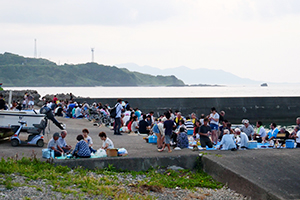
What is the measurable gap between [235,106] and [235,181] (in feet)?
94.2

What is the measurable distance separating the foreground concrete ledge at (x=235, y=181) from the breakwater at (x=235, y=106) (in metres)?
24.6

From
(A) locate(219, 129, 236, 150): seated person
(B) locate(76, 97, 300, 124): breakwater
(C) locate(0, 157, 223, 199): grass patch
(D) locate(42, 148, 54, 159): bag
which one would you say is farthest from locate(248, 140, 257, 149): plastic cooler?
(B) locate(76, 97, 300, 124): breakwater

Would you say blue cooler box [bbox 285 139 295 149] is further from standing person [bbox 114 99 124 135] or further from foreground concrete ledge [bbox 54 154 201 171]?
standing person [bbox 114 99 124 135]

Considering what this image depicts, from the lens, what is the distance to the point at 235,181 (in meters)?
A: 9.72

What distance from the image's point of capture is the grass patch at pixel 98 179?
8750mm

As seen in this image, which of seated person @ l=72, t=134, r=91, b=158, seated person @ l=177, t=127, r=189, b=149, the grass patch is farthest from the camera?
seated person @ l=177, t=127, r=189, b=149

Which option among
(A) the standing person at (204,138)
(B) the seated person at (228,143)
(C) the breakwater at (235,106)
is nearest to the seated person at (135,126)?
(A) the standing person at (204,138)

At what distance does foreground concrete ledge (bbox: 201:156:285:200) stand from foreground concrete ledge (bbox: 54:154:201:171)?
462mm

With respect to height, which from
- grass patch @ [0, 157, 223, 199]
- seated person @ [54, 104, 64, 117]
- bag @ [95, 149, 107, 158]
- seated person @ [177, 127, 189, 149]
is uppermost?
seated person @ [54, 104, 64, 117]

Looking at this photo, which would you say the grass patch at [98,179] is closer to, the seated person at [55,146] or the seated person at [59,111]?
the seated person at [55,146]

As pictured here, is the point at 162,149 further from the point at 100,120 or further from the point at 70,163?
the point at 100,120

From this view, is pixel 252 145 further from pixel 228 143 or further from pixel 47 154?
pixel 47 154

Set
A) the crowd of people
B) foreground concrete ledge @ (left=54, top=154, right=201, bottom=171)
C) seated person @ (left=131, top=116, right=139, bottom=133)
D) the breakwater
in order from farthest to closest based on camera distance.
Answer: the breakwater < seated person @ (left=131, top=116, right=139, bottom=133) < the crowd of people < foreground concrete ledge @ (left=54, top=154, right=201, bottom=171)

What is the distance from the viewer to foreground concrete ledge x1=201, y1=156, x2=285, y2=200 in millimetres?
8566
